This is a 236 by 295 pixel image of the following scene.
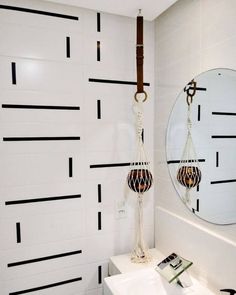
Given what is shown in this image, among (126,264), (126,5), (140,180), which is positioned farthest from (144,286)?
(126,5)

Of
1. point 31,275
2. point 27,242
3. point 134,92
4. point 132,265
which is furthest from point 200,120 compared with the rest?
point 31,275

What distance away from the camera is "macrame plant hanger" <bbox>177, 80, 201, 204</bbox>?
1.28 m

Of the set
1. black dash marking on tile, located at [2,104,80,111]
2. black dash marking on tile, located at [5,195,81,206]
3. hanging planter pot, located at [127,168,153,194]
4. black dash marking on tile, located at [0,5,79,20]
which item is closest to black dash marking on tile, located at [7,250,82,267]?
black dash marking on tile, located at [5,195,81,206]

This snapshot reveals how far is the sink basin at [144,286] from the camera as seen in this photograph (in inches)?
47.1

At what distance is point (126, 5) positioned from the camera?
1.35m

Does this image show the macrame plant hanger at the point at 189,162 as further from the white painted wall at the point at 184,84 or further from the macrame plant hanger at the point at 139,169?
the macrame plant hanger at the point at 139,169

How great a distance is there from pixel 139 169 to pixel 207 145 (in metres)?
0.44


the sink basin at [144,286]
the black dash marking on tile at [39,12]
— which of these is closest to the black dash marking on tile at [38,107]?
the black dash marking on tile at [39,12]

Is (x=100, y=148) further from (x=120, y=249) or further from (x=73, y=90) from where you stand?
(x=120, y=249)

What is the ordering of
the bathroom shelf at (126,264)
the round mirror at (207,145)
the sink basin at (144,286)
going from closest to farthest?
the round mirror at (207,145) → the sink basin at (144,286) → the bathroom shelf at (126,264)

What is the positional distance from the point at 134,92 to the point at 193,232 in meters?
0.90

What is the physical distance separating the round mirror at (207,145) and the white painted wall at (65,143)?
304 millimetres

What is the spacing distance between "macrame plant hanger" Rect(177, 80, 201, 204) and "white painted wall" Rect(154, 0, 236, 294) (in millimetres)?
68

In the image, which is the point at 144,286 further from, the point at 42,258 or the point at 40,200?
the point at 40,200
